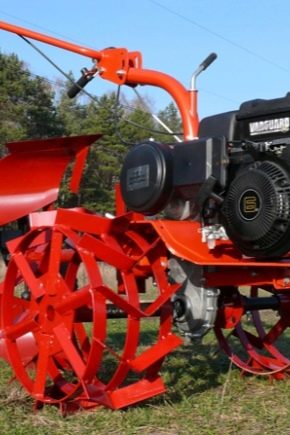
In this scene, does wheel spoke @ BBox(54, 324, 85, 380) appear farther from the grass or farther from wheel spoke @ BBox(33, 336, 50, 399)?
the grass

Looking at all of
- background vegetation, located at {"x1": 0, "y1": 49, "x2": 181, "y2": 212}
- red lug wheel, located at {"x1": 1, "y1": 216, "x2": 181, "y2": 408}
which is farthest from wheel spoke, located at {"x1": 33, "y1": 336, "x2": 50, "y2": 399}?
background vegetation, located at {"x1": 0, "y1": 49, "x2": 181, "y2": 212}

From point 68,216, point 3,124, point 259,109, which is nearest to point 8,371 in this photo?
point 68,216

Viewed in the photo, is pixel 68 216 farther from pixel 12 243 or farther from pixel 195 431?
pixel 195 431

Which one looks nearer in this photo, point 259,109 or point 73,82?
point 259,109

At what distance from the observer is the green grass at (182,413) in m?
3.68

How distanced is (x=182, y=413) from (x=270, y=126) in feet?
4.99

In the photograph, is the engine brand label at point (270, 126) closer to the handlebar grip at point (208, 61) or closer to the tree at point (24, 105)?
the handlebar grip at point (208, 61)

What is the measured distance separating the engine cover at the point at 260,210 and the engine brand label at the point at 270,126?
0.84 ft

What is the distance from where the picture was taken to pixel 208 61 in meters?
4.65

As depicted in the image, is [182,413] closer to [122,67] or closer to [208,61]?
[208,61]

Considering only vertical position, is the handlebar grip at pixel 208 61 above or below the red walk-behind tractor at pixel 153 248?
above

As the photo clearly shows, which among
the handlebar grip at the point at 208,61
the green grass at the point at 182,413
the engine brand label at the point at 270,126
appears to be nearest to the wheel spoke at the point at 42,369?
the green grass at the point at 182,413

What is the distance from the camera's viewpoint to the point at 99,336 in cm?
363

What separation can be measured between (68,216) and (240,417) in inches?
52.3
